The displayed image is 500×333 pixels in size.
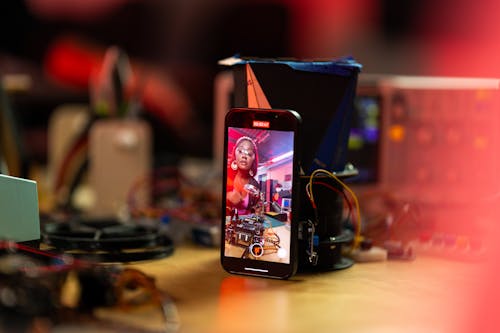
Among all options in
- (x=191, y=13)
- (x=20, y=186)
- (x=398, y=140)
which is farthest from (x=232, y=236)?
(x=191, y=13)

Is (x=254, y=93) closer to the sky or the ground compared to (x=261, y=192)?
closer to the sky

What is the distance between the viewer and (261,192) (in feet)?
3.94

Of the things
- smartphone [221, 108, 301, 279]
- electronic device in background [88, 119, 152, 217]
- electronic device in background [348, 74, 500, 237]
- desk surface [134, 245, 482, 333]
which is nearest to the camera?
desk surface [134, 245, 482, 333]

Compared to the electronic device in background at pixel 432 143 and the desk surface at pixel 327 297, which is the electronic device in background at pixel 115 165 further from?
the desk surface at pixel 327 297

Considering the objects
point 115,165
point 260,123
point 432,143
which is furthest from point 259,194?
point 115,165

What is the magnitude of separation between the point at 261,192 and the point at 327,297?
0.61ft

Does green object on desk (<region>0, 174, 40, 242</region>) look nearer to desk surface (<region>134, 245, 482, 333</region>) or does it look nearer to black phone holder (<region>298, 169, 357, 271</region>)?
desk surface (<region>134, 245, 482, 333</region>)

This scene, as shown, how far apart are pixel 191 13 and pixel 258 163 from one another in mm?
2424

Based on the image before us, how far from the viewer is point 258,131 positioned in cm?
121

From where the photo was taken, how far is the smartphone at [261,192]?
3.89 feet

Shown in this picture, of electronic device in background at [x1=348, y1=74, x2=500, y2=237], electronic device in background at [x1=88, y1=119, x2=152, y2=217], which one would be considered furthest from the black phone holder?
electronic device in background at [x1=88, y1=119, x2=152, y2=217]

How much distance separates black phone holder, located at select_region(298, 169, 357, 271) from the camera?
1240 mm

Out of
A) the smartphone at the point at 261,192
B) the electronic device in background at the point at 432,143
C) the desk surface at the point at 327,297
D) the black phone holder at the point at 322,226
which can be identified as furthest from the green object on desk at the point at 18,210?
the electronic device in background at the point at 432,143

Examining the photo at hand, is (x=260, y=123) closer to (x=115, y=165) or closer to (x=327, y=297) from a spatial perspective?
(x=327, y=297)
